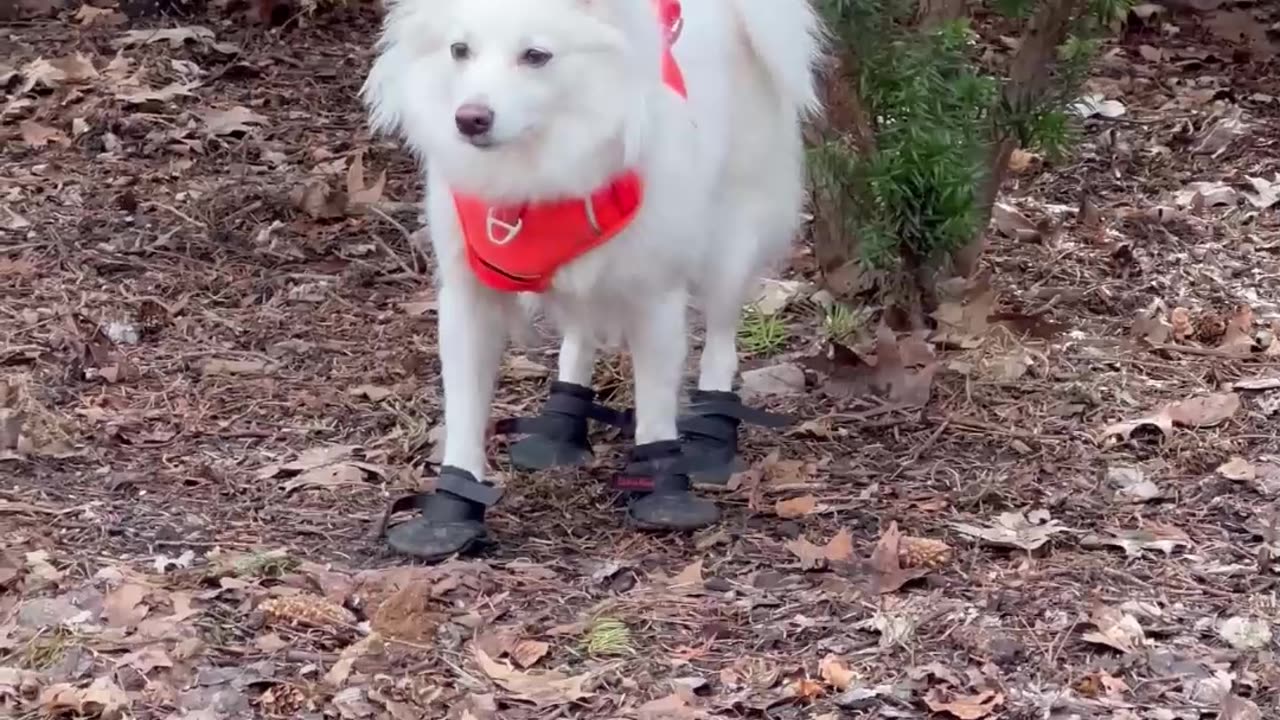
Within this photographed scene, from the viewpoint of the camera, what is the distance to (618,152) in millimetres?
2988

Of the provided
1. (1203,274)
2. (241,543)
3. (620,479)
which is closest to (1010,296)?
(1203,274)

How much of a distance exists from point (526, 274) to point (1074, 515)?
1.16m

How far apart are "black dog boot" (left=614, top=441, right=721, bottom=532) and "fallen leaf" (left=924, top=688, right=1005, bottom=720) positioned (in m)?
0.75

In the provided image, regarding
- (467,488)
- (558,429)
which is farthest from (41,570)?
(558,429)

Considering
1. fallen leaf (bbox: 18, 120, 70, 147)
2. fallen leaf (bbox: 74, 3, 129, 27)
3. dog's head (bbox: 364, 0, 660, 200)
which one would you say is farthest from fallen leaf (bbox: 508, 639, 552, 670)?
fallen leaf (bbox: 74, 3, 129, 27)

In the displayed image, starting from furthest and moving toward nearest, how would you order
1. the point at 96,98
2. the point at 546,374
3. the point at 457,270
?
1. the point at 96,98
2. the point at 546,374
3. the point at 457,270

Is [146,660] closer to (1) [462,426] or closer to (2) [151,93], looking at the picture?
(1) [462,426]

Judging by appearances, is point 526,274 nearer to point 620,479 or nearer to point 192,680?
point 620,479

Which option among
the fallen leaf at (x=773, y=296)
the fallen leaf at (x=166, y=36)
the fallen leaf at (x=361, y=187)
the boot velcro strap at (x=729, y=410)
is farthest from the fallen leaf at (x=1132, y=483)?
the fallen leaf at (x=166, y=36)

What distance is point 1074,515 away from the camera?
332cm

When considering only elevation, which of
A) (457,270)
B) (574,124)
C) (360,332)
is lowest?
(360,332)

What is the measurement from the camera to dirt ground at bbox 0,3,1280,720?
2676 mm

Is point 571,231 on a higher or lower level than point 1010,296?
higher

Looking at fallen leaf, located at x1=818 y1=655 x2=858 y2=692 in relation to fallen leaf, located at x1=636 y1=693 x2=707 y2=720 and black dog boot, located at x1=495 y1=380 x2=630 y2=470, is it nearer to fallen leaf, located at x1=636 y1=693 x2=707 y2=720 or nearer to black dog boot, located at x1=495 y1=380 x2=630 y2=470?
fallen leaf, located at x1=636 y1=693 x2=707 y2=720
